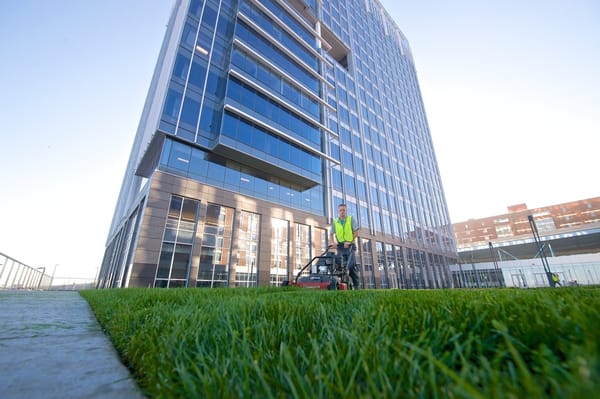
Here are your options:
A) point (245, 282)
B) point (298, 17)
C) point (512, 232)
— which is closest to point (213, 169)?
point (245, 282)

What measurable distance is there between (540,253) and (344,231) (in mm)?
22594

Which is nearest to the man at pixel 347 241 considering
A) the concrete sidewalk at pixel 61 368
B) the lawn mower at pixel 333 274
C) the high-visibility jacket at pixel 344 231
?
the high-visibility jacket at pixel 344 231

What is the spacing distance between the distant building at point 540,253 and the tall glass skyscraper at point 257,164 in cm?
825

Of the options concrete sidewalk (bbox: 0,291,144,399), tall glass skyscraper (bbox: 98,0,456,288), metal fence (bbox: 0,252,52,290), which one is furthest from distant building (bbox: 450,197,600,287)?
metal fence (bbox: 0,252,52,290)

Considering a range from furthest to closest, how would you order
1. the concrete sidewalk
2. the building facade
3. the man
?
the building facade, the man, the concrete sidewalk

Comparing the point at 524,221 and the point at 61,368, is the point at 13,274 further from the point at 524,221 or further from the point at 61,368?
the point at 524,221

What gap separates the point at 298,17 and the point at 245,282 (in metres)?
28.1

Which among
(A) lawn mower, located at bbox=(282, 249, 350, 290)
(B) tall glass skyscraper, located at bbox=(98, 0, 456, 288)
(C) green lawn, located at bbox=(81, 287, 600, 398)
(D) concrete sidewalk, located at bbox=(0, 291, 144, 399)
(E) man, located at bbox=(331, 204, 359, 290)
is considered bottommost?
(D) concrete sidewalk, located at bbox=(0, 291, 144, 399)

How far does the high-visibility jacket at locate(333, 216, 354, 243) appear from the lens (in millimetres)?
7297

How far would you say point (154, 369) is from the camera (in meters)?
1.00

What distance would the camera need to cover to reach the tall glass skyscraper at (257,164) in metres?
15.7

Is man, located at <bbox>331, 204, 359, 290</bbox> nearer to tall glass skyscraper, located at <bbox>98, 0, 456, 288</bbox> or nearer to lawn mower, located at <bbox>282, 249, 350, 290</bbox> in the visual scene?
lawn mower, located at <bbox>282, 249, 350, 290</bbox>

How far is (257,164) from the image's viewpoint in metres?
20.1

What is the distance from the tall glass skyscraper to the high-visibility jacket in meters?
11.1
